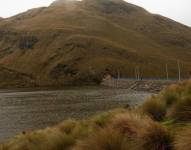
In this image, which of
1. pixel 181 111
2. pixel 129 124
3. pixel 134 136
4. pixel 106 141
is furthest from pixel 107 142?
pixel 181 111

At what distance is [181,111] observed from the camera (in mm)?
13992

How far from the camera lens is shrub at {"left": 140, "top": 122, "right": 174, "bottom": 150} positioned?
34.4 feet

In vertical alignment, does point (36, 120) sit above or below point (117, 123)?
below

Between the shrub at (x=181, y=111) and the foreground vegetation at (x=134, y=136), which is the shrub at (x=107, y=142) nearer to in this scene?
the foreground vegetation at (x=134, y=136)

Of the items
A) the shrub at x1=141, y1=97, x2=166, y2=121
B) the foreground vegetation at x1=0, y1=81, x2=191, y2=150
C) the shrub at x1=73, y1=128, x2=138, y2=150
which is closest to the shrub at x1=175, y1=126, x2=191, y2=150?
the foreground vegetation at x1=0, y1=81, x2=191, y2=150

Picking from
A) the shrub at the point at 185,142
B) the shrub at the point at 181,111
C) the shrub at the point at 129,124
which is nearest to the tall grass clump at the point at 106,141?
the shrub at the point at 129,124

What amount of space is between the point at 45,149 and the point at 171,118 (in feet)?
14.5

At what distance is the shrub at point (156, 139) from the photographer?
10492 mm

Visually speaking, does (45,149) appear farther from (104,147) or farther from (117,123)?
(104,147)

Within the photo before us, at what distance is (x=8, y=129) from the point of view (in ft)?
183

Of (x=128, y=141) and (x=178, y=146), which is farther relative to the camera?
(x=128, y=141)

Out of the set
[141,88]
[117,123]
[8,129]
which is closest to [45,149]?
[117,123]

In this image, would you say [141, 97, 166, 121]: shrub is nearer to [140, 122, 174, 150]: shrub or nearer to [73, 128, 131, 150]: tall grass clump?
[140, 122, 174, 150]: shrub

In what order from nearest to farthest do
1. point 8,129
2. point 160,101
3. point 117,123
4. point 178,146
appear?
point 178,146
point 117,123
point 160,101
point 8,129
